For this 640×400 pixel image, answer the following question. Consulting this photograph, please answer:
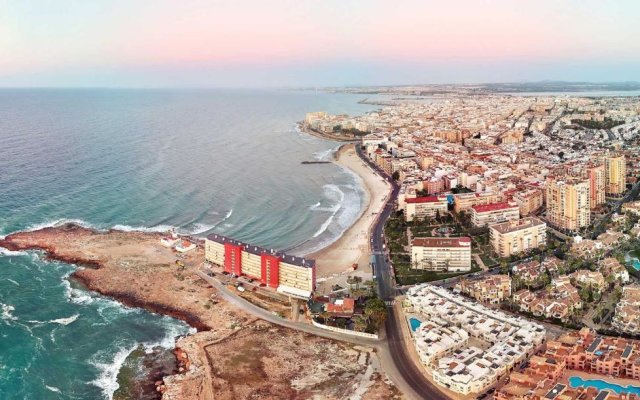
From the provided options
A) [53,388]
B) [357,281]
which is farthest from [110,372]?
[357,281]

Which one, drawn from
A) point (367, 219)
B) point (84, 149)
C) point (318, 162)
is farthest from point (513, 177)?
point (84, 149)

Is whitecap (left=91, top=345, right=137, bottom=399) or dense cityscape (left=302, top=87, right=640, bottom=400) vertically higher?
dense cityscape (left=302, top=87, right=640, bottom=400)

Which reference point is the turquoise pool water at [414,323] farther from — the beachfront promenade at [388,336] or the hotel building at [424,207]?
the hotel building at [424,207]

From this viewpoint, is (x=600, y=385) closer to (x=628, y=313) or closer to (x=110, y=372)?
(x=628, y=313)

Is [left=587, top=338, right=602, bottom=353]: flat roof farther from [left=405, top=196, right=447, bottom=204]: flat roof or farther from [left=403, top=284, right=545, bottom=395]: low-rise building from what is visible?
[left=405, top=196, right=447, bottom=204]: flat roof

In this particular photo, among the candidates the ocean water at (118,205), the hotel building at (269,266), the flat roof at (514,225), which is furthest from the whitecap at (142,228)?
the flat roof at (514,225)

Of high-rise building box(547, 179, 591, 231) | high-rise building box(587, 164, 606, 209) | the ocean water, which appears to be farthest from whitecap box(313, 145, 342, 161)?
high-rise building box(547, 179, 591, 231)

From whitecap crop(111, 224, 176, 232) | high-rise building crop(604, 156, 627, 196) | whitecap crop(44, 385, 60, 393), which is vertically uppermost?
high-rise building crop(604, 156, 627, 196)
